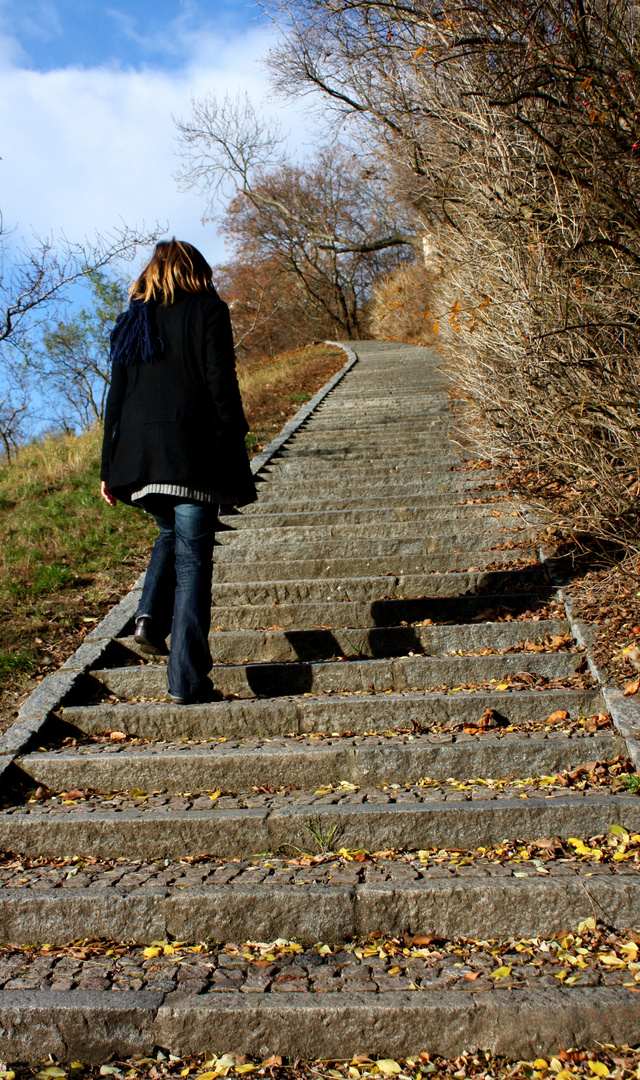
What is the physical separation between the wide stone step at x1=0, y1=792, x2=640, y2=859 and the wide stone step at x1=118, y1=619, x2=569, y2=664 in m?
1.40

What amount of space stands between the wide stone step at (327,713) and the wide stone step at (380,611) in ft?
3.31

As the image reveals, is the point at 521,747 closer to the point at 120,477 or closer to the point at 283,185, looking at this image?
the point at 120,477

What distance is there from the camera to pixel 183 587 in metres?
3.82

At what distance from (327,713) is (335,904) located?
4.22 ft

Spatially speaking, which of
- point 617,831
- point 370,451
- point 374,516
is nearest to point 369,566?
point 374,516

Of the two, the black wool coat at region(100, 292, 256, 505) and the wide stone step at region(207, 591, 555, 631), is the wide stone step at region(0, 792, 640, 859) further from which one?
the wide stone step at region(207, 591, 555, 631)

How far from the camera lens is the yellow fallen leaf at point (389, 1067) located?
85.0 inches

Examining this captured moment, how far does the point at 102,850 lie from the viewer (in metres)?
3.16

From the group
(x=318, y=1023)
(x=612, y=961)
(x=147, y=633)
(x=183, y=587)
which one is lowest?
(x=612, y=961)

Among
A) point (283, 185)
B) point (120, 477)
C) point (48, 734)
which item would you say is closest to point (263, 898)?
point (48, 734)

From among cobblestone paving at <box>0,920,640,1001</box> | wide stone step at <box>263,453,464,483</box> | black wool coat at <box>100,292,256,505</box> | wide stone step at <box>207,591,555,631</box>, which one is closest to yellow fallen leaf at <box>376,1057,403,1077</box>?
cobblestone paving at <box>0,920,640,1001</box>

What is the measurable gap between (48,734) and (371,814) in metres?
1.76

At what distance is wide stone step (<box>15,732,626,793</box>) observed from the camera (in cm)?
334

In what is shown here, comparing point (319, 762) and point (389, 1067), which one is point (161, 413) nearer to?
point (319, 762)
